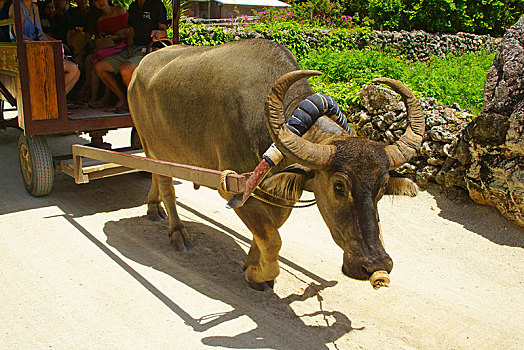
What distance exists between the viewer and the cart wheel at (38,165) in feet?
18.9

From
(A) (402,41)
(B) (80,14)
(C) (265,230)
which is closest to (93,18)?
(B) (80,14)

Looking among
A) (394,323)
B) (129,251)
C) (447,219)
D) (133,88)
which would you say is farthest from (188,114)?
(447,219)

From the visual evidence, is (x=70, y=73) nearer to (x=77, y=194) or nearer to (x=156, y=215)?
(x=77, y=194)

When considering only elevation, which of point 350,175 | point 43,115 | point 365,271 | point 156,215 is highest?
point 350,175

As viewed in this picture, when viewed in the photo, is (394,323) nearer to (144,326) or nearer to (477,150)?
(144,326)

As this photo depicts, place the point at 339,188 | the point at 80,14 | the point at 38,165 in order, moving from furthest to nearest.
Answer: the point at 80,14 < the point at 38,165 < the point at 339,188

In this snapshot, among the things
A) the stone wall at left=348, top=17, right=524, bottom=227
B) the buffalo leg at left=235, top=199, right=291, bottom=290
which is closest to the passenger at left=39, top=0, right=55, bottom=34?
the stone wall at left=348, top=17, right=524, bottom=227

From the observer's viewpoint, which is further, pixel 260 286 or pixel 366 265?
pixel 260 286

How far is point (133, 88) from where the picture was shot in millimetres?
5031

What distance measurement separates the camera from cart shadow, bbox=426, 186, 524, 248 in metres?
5.07

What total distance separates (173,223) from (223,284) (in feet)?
3.60

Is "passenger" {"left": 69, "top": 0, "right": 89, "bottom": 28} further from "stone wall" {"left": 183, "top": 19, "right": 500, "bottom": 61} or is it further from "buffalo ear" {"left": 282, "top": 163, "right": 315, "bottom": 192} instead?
"buffalo ear" {"left": 282, "top": 163, "right": 315, "bottom": 192}

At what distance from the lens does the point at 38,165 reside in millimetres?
5754

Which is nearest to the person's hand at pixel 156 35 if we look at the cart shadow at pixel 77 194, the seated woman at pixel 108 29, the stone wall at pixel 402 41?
the seated woman at pixel 108 29
